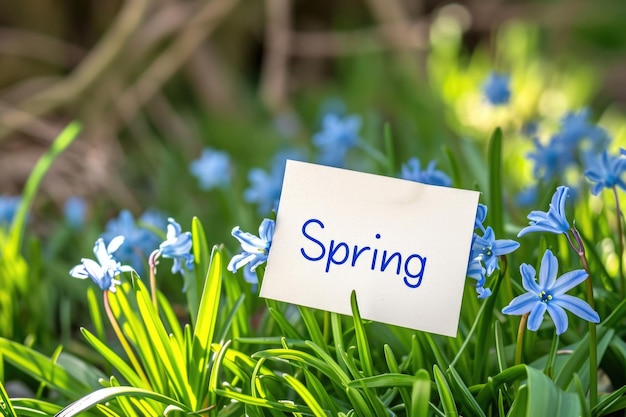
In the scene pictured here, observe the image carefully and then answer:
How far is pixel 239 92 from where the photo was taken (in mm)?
3283

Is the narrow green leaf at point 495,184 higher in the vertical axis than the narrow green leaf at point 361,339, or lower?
higher

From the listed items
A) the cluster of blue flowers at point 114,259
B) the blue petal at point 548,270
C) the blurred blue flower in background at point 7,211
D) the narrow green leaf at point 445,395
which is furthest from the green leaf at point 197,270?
the blurred blue flower in background at point 7,211

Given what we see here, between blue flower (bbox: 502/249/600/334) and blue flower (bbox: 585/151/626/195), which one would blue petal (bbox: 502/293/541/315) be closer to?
blue flower (bbox: 502/249/600/334)

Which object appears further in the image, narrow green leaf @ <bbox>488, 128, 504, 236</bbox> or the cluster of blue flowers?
narrow green leaf @ <bbox>488, 128, 504, 236</bbox>

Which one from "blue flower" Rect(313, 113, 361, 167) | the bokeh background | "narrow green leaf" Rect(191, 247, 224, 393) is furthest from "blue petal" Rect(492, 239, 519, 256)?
"blue flower" Rect(313, 113, 361, 167)

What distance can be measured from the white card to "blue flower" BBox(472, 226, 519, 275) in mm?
17

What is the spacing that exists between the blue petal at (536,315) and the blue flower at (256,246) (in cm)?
35

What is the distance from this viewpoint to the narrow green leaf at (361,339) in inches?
33.5

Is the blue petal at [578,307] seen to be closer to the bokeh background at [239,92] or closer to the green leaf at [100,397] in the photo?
the green leaf at [100,397]

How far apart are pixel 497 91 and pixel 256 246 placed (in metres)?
1.19

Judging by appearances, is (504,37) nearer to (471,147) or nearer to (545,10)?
(545,10)

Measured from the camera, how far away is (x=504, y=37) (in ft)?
10.6

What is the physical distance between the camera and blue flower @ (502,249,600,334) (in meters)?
0.77

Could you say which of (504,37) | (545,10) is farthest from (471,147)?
(545,10)
